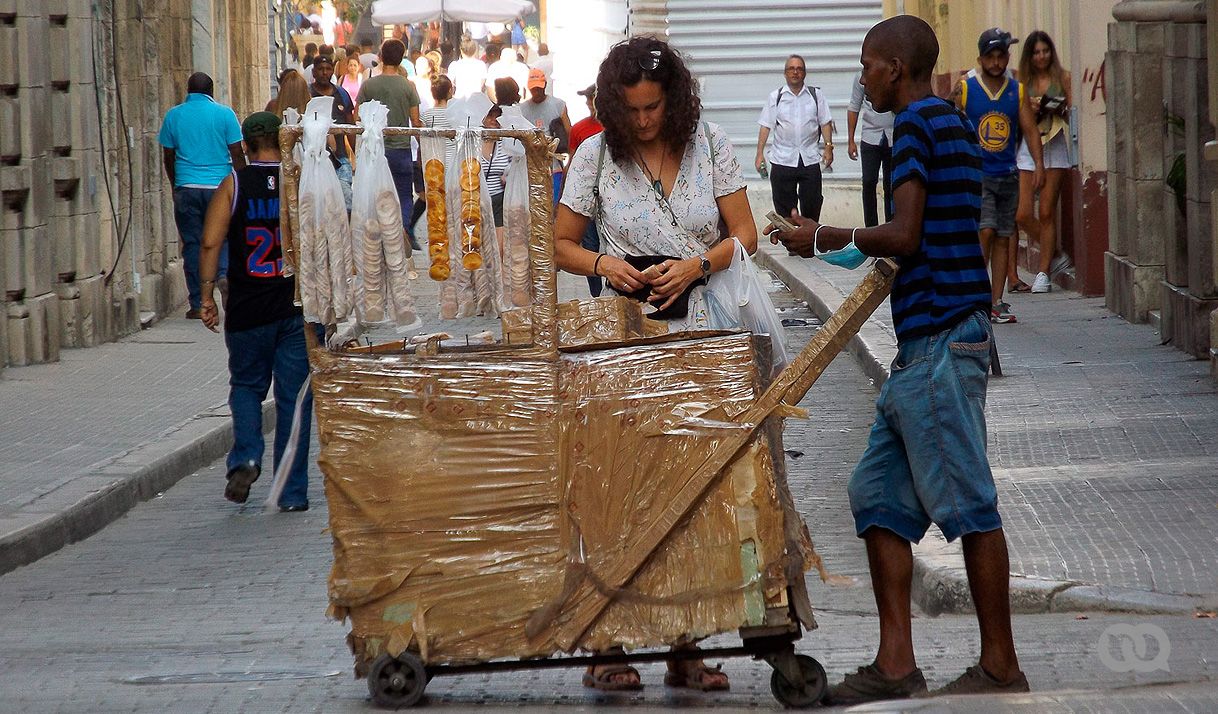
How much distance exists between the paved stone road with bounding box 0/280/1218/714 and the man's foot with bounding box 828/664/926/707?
0.72ft

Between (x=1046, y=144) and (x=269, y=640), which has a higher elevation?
(x=1046, y=144)

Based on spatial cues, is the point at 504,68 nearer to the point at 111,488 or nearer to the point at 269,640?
the point at 111,488

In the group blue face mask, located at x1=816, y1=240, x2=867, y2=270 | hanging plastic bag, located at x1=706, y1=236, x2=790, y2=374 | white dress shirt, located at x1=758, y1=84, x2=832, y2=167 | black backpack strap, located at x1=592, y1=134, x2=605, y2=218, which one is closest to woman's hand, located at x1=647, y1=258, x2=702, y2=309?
hanging plastic bag, located at x1=706, y1=236, x2=790, y2=374

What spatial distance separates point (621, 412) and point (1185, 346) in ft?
22.7

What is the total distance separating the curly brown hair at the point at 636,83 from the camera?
17.4 ft

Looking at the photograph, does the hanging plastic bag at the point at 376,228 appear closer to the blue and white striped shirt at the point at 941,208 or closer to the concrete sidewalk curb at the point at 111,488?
the blue and white striped shirt at the point at 941,208

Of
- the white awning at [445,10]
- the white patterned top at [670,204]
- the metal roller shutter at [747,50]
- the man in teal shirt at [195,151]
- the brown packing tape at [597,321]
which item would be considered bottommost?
the brown packing tape at [597,321]

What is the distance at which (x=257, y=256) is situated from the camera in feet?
27.3

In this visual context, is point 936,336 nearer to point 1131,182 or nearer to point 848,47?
point 1131,182

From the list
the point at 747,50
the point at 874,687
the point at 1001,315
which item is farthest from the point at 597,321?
the point at 747,50

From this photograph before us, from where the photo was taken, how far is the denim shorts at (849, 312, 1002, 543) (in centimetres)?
455

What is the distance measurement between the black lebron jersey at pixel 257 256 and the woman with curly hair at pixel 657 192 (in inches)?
125

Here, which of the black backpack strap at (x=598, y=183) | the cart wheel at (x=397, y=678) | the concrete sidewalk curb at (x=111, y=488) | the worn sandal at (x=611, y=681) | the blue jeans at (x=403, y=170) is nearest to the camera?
the cart wheel at (x=397, y=678)

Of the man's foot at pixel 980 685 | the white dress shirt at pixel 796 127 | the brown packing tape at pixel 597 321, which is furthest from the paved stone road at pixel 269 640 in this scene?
→ the white dress shirt at pixel 796 127
